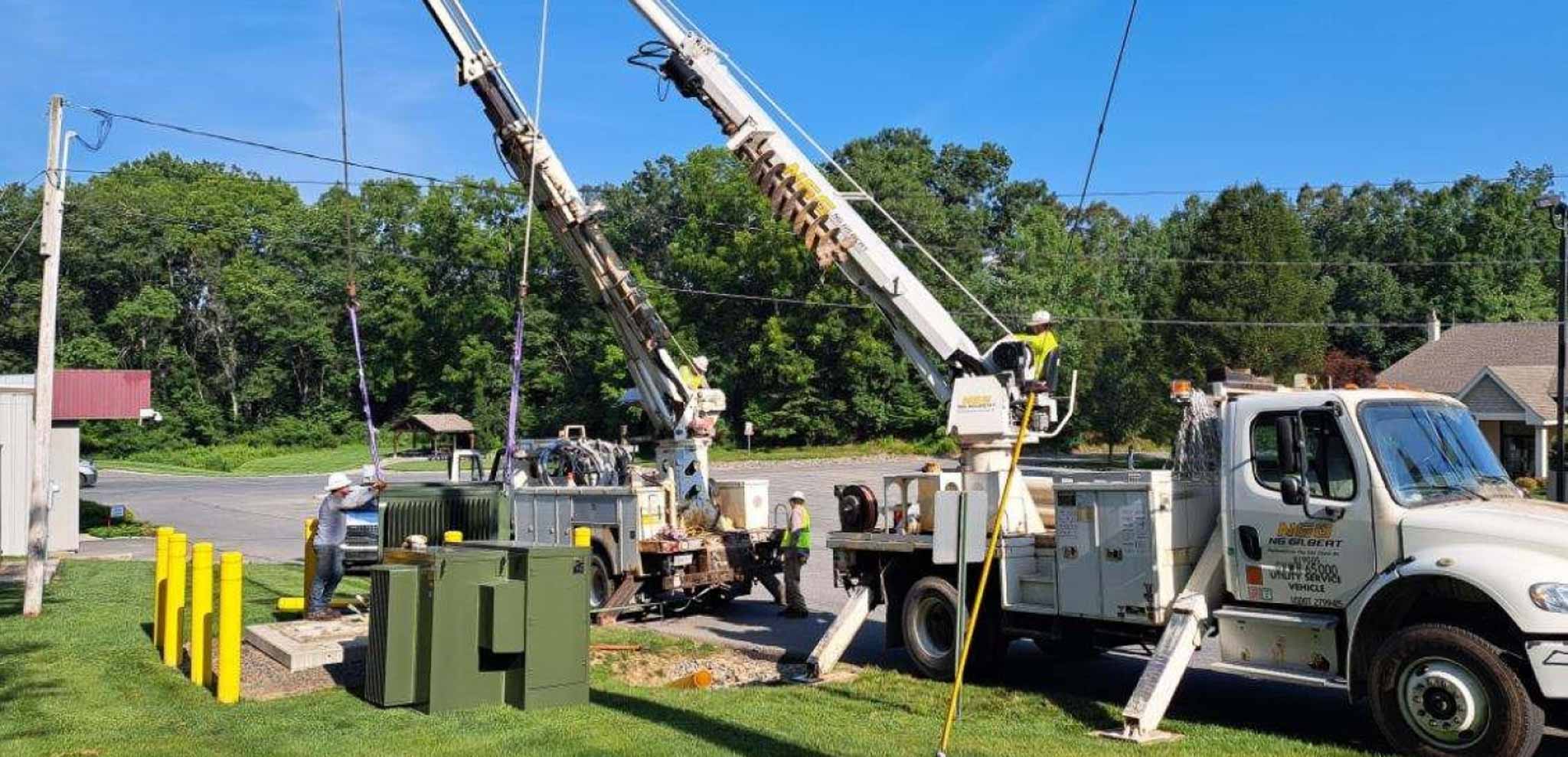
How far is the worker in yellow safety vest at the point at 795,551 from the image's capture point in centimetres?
1565

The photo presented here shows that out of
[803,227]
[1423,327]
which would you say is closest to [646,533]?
[803,227]

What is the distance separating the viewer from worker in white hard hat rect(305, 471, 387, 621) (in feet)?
44.5

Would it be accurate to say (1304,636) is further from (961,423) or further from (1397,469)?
(961,423)

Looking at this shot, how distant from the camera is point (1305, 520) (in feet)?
28.9

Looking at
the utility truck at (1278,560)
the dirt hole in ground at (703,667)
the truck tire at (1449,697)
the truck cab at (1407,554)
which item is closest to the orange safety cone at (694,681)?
the dirt hole in ground at (703,667)

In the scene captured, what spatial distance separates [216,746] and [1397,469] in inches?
306

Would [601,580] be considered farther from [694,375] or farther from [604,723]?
[604,723]

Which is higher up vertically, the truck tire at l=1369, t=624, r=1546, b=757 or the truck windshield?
the truck windshield

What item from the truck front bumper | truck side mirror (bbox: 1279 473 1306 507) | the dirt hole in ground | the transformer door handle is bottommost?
the dirt hole in ground

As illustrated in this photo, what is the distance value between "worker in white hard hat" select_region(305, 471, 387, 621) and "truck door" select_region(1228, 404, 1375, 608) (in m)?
8.84

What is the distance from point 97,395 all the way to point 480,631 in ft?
66.1

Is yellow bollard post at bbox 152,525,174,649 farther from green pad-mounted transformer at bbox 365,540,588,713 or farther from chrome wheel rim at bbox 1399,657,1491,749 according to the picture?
chrome wheel rim at bbox 1399,657,1491,749

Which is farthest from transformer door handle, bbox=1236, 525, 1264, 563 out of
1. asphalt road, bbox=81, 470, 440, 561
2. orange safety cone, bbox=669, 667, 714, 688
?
asphalt road, bbox=81, 470, 440, 561

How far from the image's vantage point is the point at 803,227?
46.0ft
